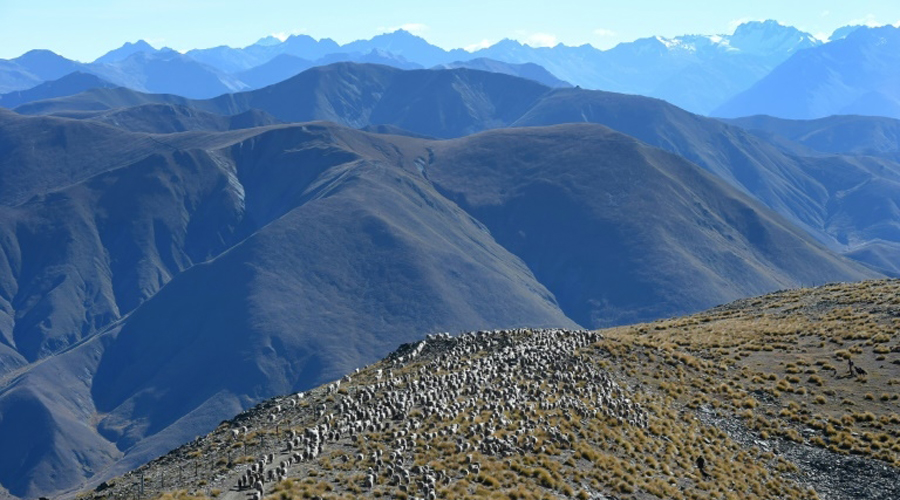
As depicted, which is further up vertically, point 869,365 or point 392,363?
point 869,365

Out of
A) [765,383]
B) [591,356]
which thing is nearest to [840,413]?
[765,383]

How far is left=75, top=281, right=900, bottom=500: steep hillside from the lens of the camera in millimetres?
41969

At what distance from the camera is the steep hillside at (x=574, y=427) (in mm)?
41969

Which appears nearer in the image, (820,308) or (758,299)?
(820,308)

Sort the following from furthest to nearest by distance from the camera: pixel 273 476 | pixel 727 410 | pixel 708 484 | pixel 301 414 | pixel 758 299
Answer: pixel 758 299, pixel 727 410, pixel 301 414, pixel 708 484, pixel 273 476

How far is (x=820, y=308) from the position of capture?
85.2 metres

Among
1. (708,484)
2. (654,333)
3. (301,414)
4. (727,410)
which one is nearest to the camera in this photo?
(708,484)

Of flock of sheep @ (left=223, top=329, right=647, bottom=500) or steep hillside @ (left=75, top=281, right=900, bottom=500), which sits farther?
steep hillside @ (left=75, top=281, right=900, bottom=500)

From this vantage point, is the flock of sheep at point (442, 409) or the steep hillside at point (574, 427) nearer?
the flock of sheep at point (442, 409)

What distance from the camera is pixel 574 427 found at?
48.9 metres

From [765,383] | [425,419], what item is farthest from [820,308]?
[425,419]

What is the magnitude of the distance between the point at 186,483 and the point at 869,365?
47.8 m

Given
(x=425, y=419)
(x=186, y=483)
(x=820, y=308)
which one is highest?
(x=820, y=308)

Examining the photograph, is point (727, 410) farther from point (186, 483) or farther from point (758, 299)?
point (758, 299)
